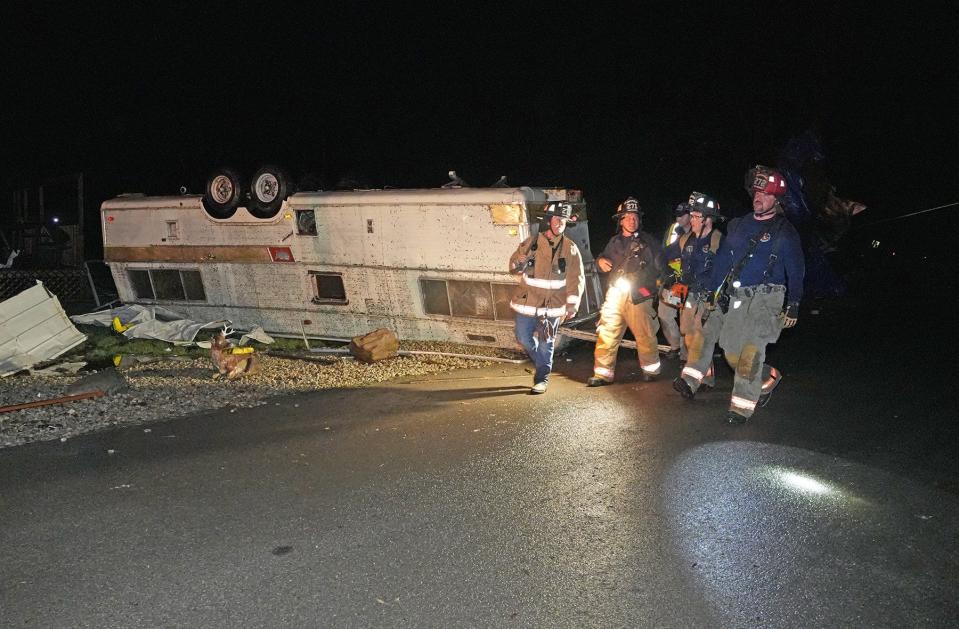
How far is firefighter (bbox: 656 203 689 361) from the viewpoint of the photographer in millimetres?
7969

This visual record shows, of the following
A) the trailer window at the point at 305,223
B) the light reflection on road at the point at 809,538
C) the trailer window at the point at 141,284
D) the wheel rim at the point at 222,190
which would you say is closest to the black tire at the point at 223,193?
the wheel rim at the point at 222,190

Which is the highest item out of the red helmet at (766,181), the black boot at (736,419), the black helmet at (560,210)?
the red helmet at (766,181)

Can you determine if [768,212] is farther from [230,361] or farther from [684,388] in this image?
[230,361]

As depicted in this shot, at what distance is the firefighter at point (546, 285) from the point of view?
7.40 meters

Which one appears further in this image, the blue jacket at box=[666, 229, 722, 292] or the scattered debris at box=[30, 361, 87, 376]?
the scattered debris at box=[30, 361, 87, 376]

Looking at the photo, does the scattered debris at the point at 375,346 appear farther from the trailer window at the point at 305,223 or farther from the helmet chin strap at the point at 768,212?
the helmet chin strap at the point at 768,212

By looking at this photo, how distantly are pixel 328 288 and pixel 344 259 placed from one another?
573 millimetres

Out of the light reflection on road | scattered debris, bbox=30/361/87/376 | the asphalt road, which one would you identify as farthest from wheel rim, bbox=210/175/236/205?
the light reflection on road

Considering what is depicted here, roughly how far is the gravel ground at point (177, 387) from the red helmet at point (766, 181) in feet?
13.0

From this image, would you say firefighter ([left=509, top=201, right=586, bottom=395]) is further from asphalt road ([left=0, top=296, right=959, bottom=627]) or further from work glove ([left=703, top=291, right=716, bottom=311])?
work glove ([left=703, top=291, right=716, bottom=311])

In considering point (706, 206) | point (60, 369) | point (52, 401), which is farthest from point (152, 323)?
point (706, 206)

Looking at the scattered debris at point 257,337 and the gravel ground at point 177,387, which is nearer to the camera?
the gravel ground at point 177,387

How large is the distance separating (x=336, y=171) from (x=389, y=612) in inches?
832

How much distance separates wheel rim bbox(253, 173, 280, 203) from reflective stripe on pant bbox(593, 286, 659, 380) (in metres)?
5.27
